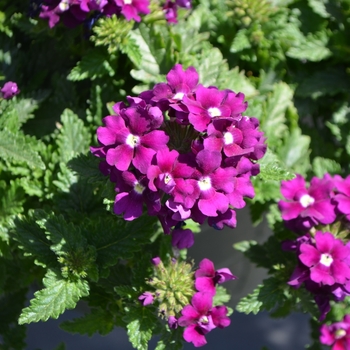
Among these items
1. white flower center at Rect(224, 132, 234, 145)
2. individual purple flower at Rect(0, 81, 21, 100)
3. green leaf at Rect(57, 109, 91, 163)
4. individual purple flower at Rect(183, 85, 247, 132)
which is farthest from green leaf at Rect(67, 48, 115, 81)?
white flower center at Rect(224, 132, 234, 145)

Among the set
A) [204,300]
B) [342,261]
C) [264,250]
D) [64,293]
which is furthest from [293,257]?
[64,293]

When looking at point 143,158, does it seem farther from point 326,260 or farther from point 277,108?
point 277,108

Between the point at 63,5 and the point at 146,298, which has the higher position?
the point at 63,5

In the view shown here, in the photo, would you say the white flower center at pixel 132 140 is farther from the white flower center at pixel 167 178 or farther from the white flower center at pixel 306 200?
the white flower center at pixel 306 200

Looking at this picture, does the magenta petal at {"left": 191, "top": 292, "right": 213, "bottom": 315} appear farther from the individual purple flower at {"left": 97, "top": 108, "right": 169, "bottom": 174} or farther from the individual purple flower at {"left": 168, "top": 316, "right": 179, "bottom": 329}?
the individual purple flower at {"left": 97, "top": 108, "right": 169, "bottom": 174}

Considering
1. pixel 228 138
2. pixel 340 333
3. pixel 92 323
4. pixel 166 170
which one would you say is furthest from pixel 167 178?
pixel 340 333
